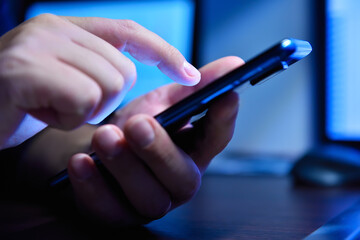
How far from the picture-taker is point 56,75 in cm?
23

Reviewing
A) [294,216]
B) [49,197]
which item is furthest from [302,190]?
[49,197]

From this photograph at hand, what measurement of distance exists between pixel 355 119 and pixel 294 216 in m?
0.43

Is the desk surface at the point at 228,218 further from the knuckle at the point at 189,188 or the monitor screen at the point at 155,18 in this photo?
the monitor screen at the point at 155,18

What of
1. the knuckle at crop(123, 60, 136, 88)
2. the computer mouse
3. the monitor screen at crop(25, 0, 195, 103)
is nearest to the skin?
the knuckle at crop(123, 60, 136, 88)

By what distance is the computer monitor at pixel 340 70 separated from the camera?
28.4 inches

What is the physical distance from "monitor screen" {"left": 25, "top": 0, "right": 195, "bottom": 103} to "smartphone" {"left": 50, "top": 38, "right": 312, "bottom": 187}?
1.67ft

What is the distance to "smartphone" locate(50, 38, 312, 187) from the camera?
0.24 metres

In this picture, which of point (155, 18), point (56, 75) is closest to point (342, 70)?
point (155, 18)

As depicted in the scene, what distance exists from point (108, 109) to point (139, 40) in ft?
0.26

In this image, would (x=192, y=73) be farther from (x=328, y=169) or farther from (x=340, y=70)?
(x=340, y=70)

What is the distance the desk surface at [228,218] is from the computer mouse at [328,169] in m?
0.05

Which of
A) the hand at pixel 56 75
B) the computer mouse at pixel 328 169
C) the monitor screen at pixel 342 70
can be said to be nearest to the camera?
the hand at pixel 56 75

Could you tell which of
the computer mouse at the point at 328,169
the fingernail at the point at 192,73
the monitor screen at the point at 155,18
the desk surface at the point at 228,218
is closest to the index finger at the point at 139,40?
the fingernail at the point at 192,73

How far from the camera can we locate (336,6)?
2.44 ft
